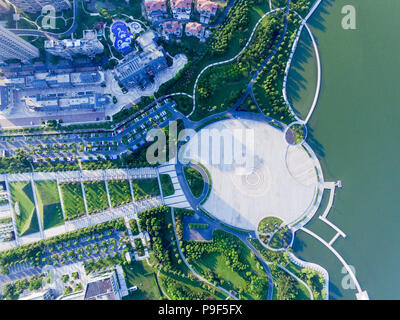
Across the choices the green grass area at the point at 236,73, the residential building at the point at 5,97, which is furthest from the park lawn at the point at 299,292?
the residential building at the point at 5,97

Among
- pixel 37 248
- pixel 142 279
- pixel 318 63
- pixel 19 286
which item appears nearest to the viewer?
pixel 19 286

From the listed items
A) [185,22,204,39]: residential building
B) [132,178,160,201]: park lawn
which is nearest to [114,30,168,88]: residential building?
[185,22,204,39]: residential building

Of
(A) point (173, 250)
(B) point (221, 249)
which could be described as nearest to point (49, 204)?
(A) point (173, 250)

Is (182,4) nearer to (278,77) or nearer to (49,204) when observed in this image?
(278,77)

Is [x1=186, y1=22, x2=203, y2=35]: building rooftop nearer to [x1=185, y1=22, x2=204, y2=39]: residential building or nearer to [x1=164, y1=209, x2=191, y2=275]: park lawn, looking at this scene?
[x1=185, y1=22, x2=204, y2=39]: residential building

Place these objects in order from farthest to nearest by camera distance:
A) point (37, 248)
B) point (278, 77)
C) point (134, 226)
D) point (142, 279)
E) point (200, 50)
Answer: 1. point (278, 77)
2. point (200, 50)
3. point (142, 279)
4. point (37, 248)
5. point (134, 226)

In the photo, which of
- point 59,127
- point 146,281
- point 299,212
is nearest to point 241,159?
point 299,212
